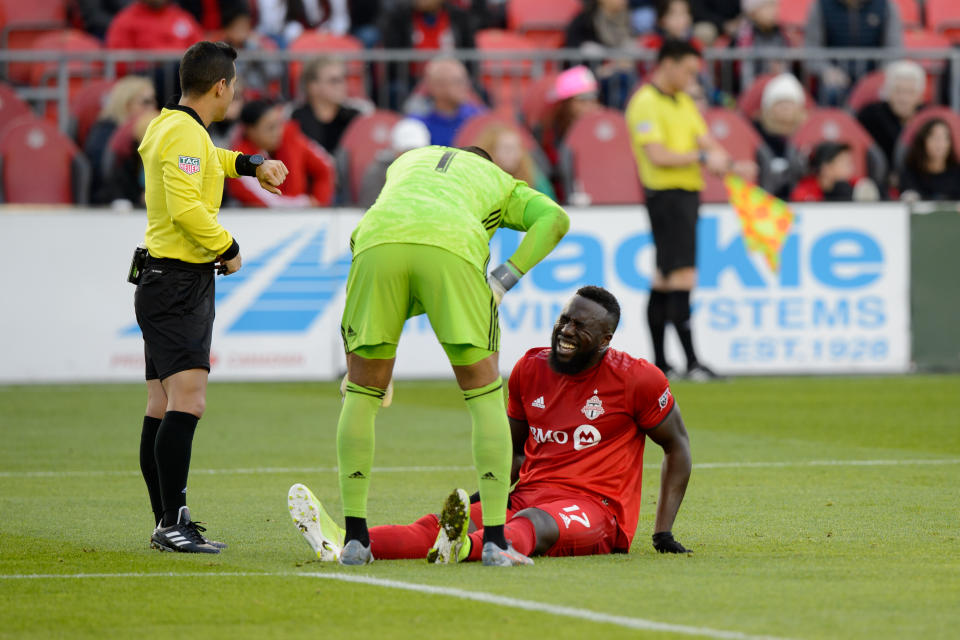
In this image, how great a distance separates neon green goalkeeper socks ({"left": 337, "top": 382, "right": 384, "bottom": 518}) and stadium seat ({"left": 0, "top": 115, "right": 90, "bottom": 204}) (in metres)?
10.5

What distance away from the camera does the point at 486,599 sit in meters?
5.29

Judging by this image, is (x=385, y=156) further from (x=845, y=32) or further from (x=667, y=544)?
(x=667, y=544)

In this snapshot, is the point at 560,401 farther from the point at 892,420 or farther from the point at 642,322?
the point at 642,322

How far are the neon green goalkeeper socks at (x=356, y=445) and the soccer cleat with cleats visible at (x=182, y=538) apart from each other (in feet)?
2.65

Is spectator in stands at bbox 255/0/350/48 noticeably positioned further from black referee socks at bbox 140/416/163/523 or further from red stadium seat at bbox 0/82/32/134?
black referee socks at bbox 140/416/163/523

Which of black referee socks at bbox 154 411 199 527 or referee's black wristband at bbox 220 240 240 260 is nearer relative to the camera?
black referee socks at bbox 154 411 199 527

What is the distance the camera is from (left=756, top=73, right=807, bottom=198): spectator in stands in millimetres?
16766

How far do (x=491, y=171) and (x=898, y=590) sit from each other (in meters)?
2.22

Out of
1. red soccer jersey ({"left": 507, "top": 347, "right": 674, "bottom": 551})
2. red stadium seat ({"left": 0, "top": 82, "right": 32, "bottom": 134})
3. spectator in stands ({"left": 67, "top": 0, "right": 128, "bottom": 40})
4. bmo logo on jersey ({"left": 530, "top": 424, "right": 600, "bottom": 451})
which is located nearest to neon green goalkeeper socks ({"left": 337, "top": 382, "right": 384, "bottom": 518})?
red soccer jersey ({"left": 507, "top": 347, "right": 674, "bottom": 551})

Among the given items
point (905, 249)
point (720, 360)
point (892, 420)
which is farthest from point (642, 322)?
point (892, 420)

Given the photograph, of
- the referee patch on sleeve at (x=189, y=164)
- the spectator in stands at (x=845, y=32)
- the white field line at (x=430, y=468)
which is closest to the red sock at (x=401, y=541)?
the referee patch on sleeve at (x=189, y=164)

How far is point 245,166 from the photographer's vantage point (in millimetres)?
6992

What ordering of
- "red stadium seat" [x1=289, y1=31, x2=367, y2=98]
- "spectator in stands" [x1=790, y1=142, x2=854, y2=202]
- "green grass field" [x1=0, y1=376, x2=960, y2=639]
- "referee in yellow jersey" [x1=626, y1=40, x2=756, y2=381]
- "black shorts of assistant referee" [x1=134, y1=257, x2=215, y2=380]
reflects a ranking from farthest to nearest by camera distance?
"red stadium seat" [x1=289, y1=31, x2=367, y2=98], "spectator in stands" [x1=790, y1=142, x2=854, y2=202], "referee in yellow jersey" [x1=626, y1=40, x2=756, y2=381], "black shorts of assistant referee" [x1=134, y1=257, x2=215, y2=380], "green grass field" [x1=0, y1=376, x2=960, y2=639]

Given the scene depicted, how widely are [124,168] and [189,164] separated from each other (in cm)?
916
